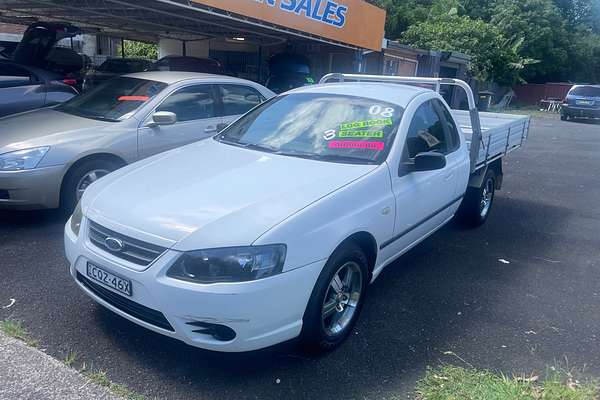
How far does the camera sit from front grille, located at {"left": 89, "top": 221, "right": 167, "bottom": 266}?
277cm

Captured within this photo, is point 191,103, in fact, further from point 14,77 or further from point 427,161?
point 14,77

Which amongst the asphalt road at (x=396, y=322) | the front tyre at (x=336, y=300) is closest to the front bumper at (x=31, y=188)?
the asphalt road at (x=396, y=322)

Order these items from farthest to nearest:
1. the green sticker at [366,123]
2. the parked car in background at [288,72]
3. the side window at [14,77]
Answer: the parked car in background at [288,72] → the side window at [14,77] → the green sticker at [366,123]

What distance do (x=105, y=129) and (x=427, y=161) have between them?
338cm

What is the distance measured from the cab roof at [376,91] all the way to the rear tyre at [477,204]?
5.20 ft

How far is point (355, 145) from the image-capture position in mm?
3814

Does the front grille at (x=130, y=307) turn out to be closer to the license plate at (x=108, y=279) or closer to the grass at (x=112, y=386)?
the license plate at (x=108, y=279)

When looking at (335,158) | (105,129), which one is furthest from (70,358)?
(105,129)

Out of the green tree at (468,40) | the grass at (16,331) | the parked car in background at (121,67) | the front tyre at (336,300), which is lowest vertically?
the grass at (16,331)

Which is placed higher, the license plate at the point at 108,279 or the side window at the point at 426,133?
the side window at the point at 426,133

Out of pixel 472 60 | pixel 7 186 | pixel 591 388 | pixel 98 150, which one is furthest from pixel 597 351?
pixel 472 60

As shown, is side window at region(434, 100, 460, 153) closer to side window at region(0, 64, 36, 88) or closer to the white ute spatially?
the white ute

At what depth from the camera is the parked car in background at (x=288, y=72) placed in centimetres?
1239

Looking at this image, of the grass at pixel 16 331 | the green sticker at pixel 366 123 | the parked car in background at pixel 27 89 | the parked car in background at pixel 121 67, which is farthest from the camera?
the parked car in background at pixel 121 67
